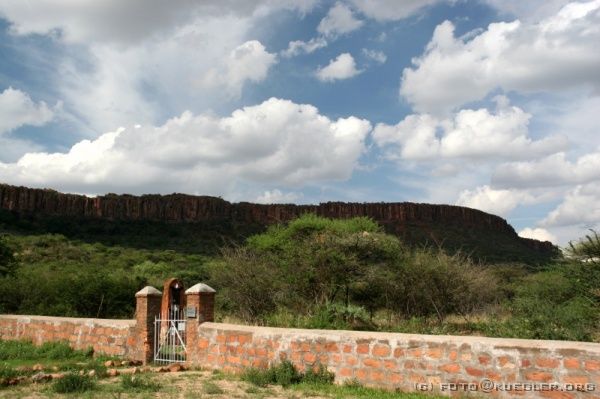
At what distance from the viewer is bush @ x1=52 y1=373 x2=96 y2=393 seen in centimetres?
842

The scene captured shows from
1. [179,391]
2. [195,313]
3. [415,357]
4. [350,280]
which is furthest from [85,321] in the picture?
[350,280]

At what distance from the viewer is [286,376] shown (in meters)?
8.59

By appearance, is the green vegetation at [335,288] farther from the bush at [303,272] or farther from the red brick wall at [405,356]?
the red brick wall at [405,356]

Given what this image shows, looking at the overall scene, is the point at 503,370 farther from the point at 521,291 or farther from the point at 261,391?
the point at 521,291

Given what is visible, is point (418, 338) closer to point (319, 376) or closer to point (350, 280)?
point (319, 376)

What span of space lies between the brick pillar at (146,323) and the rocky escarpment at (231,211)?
41.9m

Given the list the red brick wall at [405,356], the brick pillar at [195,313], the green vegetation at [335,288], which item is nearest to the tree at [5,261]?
the green vegetation at [335,288]

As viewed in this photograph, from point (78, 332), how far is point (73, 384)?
18.3 feet

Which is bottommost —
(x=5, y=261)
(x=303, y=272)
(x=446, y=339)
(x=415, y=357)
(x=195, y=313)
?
(x=415, y=357)

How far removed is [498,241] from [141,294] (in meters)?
65.6

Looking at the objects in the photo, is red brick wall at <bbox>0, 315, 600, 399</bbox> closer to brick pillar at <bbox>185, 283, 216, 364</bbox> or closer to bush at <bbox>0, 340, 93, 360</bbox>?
brick pillar at <bbox>185, 283, 216, 364</bbox>

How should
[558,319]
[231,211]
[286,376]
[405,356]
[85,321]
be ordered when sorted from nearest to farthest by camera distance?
[405,356] < [286,376] < [558,319] < [85,321] < [231,211]

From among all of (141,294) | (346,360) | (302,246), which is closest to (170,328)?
(141,294)

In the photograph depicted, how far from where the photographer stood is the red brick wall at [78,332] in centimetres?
1255
